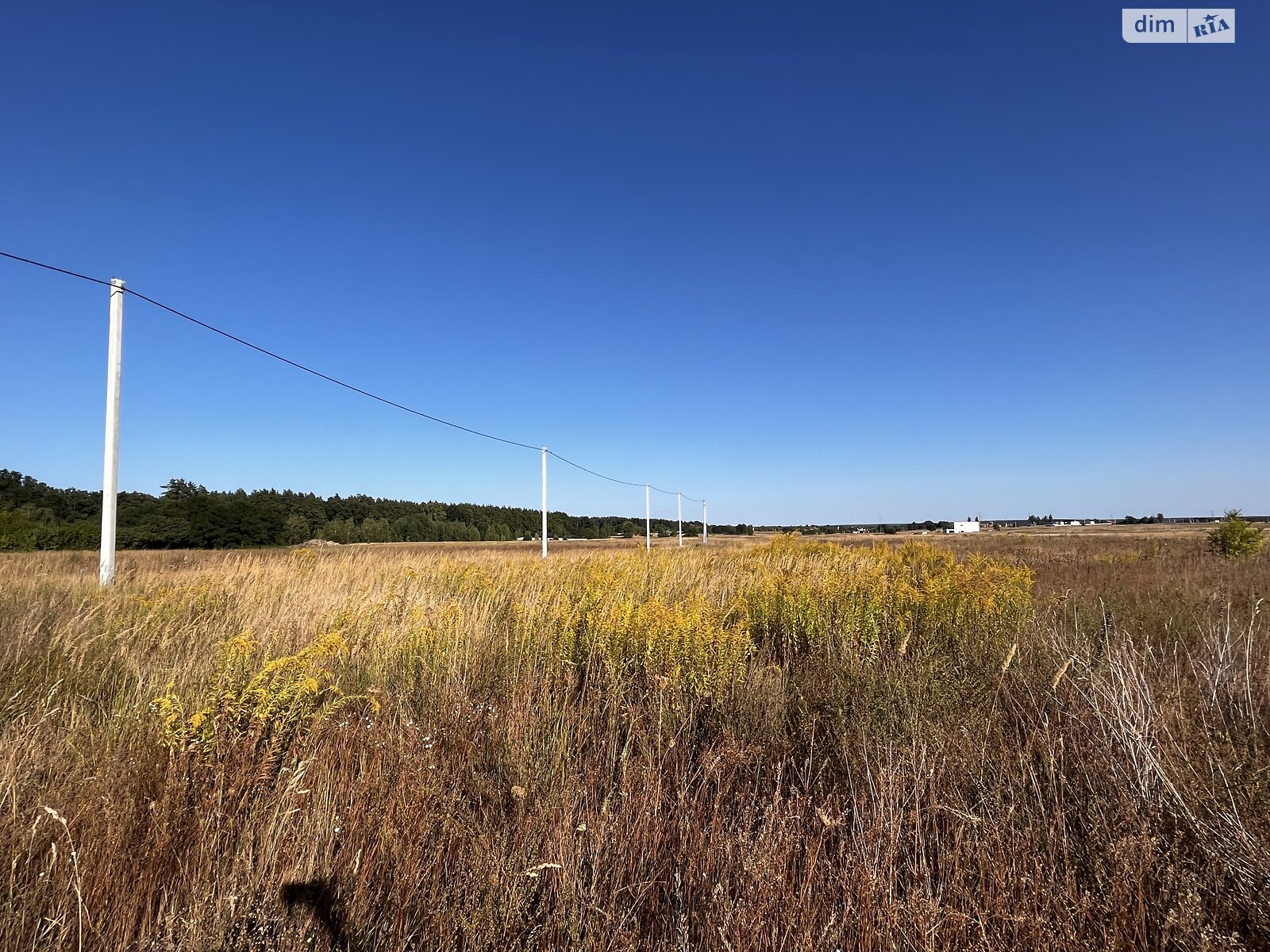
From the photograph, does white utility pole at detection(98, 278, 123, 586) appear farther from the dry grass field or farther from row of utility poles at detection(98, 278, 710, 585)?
the dry grass field

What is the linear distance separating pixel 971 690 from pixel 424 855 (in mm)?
3231

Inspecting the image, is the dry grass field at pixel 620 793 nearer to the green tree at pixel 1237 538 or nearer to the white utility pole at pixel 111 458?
the white utility pole at pixel 111 458

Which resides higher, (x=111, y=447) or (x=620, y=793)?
(x=111, y=447)

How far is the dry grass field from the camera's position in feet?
5.30

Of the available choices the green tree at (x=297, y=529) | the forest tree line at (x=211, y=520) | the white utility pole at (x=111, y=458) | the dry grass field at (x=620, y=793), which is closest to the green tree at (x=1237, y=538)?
the dry grass field at (x=620, y=793)

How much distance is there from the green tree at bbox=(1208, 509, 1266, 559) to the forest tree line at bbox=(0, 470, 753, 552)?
45139 millimetres

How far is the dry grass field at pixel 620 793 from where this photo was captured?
5.30 ft

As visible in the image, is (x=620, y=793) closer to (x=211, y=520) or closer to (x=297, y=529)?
(x=211, y=520)

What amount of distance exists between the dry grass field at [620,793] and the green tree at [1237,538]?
59.1 ft

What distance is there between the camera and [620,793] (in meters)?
2.35

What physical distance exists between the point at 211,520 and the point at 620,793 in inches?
1840

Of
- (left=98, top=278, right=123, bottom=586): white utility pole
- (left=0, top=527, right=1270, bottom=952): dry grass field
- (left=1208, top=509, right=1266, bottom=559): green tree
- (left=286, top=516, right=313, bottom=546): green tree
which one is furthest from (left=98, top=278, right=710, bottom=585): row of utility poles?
(left=286, top=516, right=313, bottom=546): green tree

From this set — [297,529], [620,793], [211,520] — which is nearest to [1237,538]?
[620,793]

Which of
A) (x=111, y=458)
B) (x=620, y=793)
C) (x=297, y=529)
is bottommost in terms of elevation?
(x=620, y=793)
